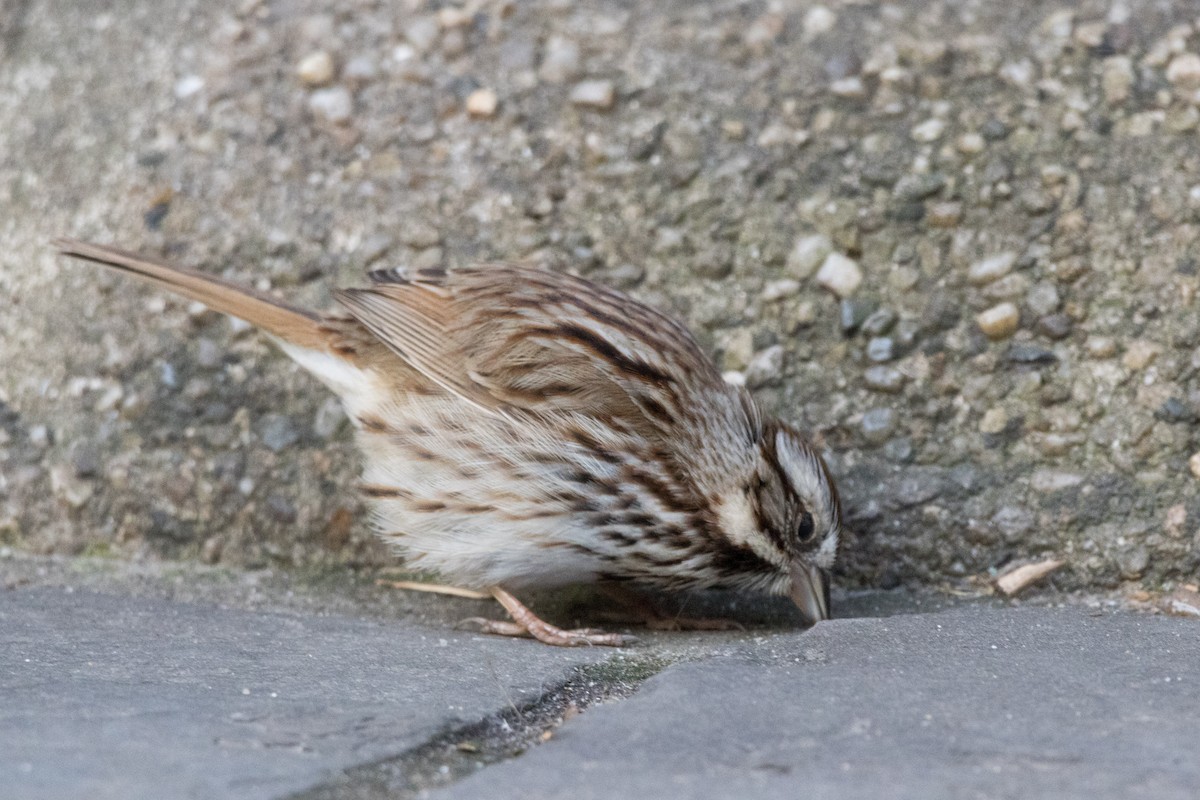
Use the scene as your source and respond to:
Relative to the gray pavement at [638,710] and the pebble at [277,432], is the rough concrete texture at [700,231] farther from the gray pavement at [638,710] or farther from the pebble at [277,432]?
the gray pavement at [638,710]

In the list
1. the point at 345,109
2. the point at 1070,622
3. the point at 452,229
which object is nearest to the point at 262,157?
the point at 345,109

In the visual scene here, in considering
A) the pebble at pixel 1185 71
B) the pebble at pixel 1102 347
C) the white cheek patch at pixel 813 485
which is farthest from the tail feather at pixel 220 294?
the pebble at pixel 1185 71

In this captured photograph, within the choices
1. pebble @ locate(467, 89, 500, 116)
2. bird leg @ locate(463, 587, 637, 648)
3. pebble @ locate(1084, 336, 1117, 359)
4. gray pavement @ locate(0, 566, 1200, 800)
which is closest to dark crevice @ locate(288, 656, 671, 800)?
gray pavement @ locate(0, 566, 1200, 800)

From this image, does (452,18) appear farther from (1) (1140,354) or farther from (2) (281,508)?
(1) (1140,354)

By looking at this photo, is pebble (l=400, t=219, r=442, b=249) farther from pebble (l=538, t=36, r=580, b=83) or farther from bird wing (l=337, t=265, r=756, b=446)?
pebble (l=538, t=36, r=580, b=83)

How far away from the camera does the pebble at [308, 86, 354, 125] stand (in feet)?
14.5

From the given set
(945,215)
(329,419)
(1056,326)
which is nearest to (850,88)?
(945,215)

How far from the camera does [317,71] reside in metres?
4.50

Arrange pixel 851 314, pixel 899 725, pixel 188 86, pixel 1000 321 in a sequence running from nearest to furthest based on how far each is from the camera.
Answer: pixel 899 725 → pixel 1000 321 → pixel 851 314 → pixel 188 86

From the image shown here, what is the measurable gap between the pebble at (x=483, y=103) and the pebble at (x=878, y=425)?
4.96 ft

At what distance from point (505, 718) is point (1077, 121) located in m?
2.62

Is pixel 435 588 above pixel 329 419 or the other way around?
the other way around

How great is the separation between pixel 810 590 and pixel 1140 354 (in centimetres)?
106

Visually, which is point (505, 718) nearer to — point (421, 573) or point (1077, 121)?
point (421, 573)
